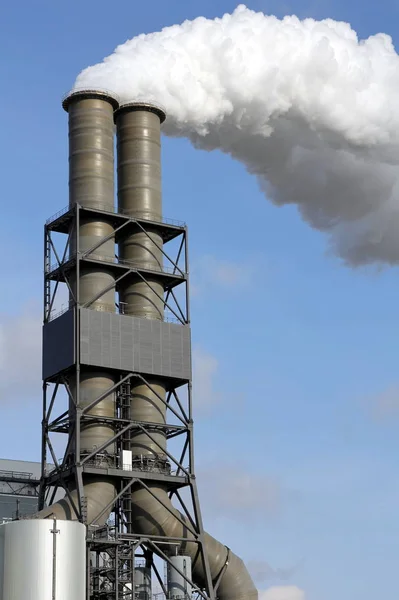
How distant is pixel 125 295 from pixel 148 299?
140 cm

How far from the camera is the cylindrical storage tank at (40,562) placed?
5653 cm

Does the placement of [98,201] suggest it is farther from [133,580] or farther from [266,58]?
[133,580]

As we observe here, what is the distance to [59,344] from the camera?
68625 mm

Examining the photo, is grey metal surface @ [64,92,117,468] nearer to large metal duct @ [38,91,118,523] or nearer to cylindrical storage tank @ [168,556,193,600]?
large metal duct @ [38,91,118,523]

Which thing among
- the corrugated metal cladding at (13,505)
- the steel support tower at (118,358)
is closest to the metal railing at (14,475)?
the corrugated metal cladding at (13,505)

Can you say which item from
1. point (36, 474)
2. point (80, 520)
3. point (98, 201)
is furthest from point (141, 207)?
point (36, 474)

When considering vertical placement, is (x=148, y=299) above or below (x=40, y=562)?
above

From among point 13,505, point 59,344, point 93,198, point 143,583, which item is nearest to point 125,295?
point 59,344

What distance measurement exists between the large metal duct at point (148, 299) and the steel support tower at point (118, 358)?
60 millimetres

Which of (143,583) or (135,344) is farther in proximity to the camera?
(135,344)

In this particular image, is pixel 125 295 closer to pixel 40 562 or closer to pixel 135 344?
pixel 135 344

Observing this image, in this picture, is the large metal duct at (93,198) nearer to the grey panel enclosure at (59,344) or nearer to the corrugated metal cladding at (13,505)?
the grey panel enclosure at (59,344)

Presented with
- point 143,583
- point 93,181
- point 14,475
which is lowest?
point 143,583

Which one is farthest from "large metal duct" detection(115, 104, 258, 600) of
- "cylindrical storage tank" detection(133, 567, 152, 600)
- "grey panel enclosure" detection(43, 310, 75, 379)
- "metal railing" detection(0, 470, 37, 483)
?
"metal railing" detection(0, 470, 37, 483)
